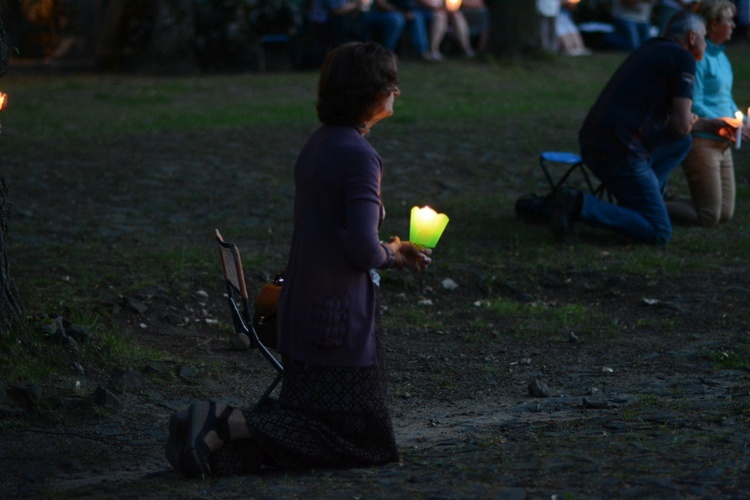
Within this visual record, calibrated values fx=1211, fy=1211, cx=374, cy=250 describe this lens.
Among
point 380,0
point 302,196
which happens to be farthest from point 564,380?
point 380,0

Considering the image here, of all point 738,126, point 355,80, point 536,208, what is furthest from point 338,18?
point 355,80

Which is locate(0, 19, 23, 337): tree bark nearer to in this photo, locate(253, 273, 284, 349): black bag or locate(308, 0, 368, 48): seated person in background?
locate(253, 273, 284, 349): black bag

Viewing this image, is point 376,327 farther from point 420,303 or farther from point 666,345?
point 420,303

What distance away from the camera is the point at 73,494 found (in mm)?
4344

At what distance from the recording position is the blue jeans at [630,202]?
8.96m

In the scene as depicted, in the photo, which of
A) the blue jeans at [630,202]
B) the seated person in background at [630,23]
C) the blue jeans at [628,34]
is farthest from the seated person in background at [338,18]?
the blue jeans at [630,202]

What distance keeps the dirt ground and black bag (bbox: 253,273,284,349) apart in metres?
0.68

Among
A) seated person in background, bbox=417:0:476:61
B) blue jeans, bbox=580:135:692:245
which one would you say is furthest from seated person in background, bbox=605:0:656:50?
blue jeans, bbox=580:135:692:245

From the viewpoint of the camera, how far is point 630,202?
9.12m

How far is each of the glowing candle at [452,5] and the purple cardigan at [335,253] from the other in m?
15.5

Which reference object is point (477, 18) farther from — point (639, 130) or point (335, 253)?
point (335, 253)

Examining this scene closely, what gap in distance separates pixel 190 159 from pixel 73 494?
8114 millimetres

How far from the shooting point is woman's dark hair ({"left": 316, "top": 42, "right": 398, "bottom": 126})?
4.34 meters

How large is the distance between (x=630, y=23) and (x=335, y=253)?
18367 mm
